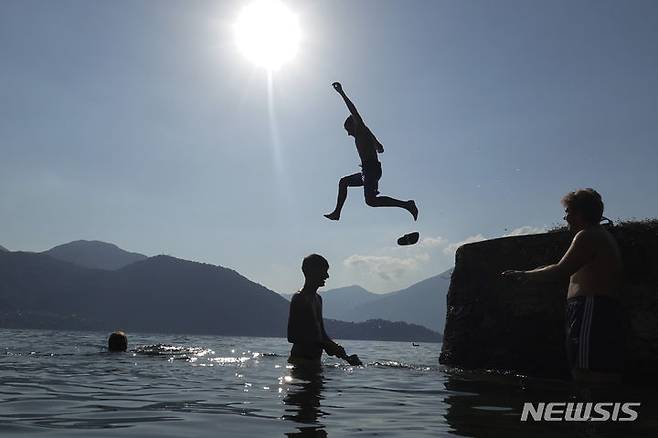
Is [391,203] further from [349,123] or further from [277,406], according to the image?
[277,406]

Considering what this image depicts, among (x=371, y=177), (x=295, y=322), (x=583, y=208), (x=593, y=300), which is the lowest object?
(x=295, y=322)

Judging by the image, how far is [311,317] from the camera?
8.64 m

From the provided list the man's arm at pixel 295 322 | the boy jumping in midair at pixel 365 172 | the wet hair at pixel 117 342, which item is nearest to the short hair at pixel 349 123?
the boy jumping in midair at pixel 365 172

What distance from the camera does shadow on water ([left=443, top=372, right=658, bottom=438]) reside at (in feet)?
12.4

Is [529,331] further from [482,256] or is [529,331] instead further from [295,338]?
[295,338]

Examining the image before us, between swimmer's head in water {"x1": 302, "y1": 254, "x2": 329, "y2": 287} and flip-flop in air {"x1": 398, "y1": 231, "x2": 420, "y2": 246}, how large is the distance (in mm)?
1701

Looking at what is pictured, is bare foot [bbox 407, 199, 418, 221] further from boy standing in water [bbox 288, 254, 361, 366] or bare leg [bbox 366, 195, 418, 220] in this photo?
boy standing in water [bbox 288, 254, 361, 366]

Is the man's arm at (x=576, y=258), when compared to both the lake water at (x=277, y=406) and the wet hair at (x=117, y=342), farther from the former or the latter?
the wet hair at (x=117, y=342)

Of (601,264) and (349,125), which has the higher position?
(349,125)

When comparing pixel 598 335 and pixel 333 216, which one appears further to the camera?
pixel 333 216

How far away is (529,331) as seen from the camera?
9.85 m

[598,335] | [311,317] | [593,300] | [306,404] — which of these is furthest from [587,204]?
[311,317]

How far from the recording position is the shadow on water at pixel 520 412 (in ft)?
12.4

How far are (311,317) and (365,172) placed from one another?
2.73 m
